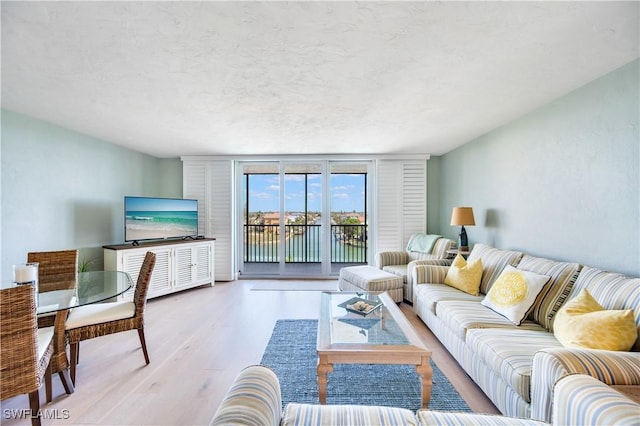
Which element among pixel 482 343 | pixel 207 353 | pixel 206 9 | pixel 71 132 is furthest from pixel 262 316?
pixel 71 132

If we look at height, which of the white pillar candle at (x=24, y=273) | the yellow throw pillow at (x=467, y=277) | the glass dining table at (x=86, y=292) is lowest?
the yellow throw pillow at (x=467, y=277)

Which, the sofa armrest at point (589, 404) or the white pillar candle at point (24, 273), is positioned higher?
the white pillar candle at point (24, 273)

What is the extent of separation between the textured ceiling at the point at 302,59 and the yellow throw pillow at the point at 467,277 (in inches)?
65.2

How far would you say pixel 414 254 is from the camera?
13.9ft

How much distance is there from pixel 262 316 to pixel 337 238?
3.23m

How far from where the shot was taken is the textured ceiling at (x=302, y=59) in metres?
1.39

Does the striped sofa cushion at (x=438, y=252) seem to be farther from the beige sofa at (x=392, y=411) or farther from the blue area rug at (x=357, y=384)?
→ the beige sofa at (x=392, y=411)

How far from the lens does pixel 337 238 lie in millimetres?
6152

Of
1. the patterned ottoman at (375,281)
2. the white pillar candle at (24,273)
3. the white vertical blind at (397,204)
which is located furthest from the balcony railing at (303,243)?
the white pillar candle at (24,273)

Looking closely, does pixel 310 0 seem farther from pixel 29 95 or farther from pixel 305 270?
pixel 305 270

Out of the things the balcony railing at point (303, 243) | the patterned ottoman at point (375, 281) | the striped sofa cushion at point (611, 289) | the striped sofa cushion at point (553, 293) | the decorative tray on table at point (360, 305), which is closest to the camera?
the striped sofa cushion at point (611, 289)

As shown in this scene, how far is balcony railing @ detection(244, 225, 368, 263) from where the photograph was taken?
6.14m

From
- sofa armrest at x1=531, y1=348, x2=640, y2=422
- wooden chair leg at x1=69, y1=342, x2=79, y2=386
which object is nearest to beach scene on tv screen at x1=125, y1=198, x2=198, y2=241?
wooden chair leg at x1=69, y1=342, x2=79, y2=386

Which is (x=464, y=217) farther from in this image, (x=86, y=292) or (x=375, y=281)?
(x=86, y=292)
